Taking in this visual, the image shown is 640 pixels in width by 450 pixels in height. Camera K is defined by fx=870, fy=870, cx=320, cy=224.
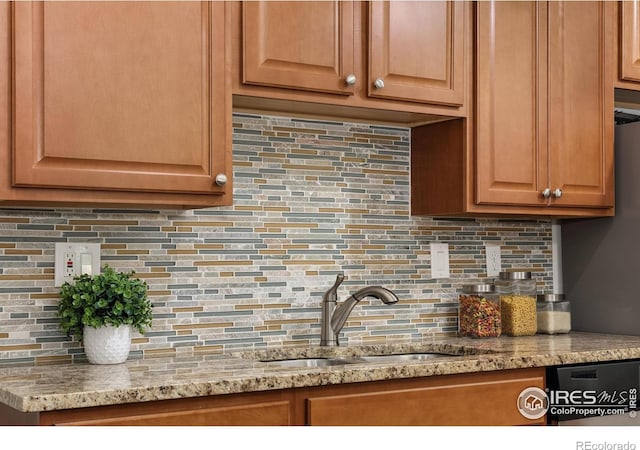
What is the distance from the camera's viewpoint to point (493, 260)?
10.8 ft

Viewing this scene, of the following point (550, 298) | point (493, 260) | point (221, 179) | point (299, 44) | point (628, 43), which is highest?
point (628, 43)

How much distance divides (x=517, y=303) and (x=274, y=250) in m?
0.90

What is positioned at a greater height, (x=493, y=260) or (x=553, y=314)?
(x=493, y=260)

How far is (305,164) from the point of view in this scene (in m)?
2.88

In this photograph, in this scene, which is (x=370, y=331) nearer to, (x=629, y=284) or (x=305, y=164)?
(x=305, y=164)

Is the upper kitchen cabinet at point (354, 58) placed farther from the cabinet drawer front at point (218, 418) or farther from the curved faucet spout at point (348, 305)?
the cabinet drawer front at point (218, 418)

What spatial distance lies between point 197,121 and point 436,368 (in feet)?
3.01

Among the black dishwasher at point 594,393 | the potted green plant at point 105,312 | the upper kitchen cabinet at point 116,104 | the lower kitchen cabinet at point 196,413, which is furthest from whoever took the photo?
the black dishwasher at point 594,393

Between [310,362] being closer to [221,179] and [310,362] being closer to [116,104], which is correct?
[221,179]

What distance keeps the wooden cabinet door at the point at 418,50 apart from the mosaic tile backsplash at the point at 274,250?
328 millimetres

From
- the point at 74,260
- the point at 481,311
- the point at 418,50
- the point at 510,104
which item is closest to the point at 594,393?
the point at 481,311

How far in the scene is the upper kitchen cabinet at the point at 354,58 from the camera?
2469 mm

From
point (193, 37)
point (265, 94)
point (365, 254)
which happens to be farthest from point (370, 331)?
point (193, 37)

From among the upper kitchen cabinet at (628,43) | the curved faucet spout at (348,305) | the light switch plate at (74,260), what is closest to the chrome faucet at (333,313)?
the curved faucet spout at (348,305)
